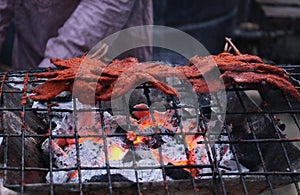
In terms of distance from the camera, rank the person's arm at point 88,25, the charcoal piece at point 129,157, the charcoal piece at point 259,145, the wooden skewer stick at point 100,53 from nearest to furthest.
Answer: the charcoal piece at point 129,157, the charcoal piece at point 259,145, the wooden skewer stick at point 100,53, the person's arm at point 88,25

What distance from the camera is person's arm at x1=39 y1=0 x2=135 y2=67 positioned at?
11.9 feet

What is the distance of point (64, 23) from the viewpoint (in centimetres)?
390

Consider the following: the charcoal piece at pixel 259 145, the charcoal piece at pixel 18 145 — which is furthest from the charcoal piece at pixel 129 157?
the charcoal piece at pixel 259 145

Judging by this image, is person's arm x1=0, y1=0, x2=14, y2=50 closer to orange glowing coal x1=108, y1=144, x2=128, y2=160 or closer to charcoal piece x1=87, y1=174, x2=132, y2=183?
orange glowing coal x1=108, y1=144, x2=128, y2=160

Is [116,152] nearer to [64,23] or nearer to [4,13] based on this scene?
[64,23]

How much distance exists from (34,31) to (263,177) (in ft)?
9.35

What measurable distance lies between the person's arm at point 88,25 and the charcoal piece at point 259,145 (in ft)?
4.36

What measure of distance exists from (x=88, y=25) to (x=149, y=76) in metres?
1.31

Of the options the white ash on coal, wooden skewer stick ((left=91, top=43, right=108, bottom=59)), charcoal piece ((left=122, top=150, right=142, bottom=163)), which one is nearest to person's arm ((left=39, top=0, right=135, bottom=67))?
wooden skewer stick ((left=91, top=43, right=108, bottom=59))

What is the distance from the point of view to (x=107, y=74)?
8.29ft

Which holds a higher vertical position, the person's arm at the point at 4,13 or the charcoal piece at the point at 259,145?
the person's arm at the point at 4,13

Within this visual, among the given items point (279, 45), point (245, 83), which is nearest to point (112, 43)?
point (245, 83)

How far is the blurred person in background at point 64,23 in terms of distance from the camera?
3.62m

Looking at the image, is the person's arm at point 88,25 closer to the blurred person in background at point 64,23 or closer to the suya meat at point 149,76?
the blurred person in background at point 64,23
